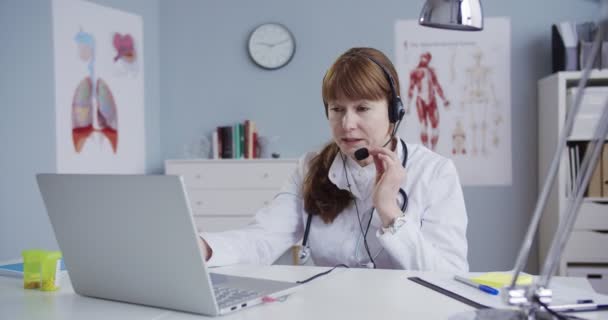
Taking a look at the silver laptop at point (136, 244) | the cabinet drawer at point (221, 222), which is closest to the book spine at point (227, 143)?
the cabinet drawer at point (221, 222)

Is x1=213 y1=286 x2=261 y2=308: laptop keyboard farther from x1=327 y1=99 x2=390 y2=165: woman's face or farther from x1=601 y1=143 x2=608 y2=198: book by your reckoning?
x1=601 y1=143 x2=608 y2=198: book

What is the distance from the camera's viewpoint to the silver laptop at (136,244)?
3.21 feet

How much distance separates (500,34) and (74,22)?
2567 millimetres

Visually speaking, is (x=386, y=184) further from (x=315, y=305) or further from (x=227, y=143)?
(x=227, y=143)

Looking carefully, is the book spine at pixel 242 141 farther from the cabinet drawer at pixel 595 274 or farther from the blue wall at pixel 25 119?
the cabinet drawer at pixel 595 274

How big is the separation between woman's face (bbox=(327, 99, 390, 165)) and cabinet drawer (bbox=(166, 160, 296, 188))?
1.98m

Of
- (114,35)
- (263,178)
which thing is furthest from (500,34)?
(114,35)

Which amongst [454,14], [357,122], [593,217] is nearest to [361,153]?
[357,122]

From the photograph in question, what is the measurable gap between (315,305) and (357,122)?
699mm

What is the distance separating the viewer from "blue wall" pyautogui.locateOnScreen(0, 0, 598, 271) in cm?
384

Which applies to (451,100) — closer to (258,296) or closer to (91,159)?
(91,159)

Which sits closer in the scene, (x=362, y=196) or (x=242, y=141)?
(x=362, y=196)

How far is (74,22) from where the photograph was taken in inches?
128

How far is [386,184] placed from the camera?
1.53 meters
